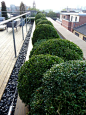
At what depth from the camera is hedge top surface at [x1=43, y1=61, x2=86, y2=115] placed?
3.64 feet

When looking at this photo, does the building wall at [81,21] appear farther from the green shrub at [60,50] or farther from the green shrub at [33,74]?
the green shrub at [33,74]

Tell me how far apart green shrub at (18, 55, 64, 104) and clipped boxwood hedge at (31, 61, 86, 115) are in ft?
1.11

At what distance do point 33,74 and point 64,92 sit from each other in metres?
0.66

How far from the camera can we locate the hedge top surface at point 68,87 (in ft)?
3.64

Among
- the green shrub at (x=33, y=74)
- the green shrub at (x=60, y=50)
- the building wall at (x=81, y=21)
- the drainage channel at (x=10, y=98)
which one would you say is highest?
the building wall at (x=81, y=21)

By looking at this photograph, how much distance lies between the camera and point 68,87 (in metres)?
1.18

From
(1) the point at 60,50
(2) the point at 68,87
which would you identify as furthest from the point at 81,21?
(2) the point at 68,87

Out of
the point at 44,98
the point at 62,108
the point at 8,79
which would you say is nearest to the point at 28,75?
the point at 44,98

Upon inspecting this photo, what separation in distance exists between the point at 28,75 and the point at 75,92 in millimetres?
783

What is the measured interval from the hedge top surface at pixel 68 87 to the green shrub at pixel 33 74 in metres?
0.36

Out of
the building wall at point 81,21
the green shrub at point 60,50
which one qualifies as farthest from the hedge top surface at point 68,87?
the building wall at point 81,21

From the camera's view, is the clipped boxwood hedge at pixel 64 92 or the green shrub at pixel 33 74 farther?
the green shrub at pixel 33 74

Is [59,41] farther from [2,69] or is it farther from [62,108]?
[2,69]

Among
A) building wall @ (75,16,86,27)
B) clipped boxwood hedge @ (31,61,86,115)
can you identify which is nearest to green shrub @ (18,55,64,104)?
clipped boxwood hedge @ (31,61,86,115)
